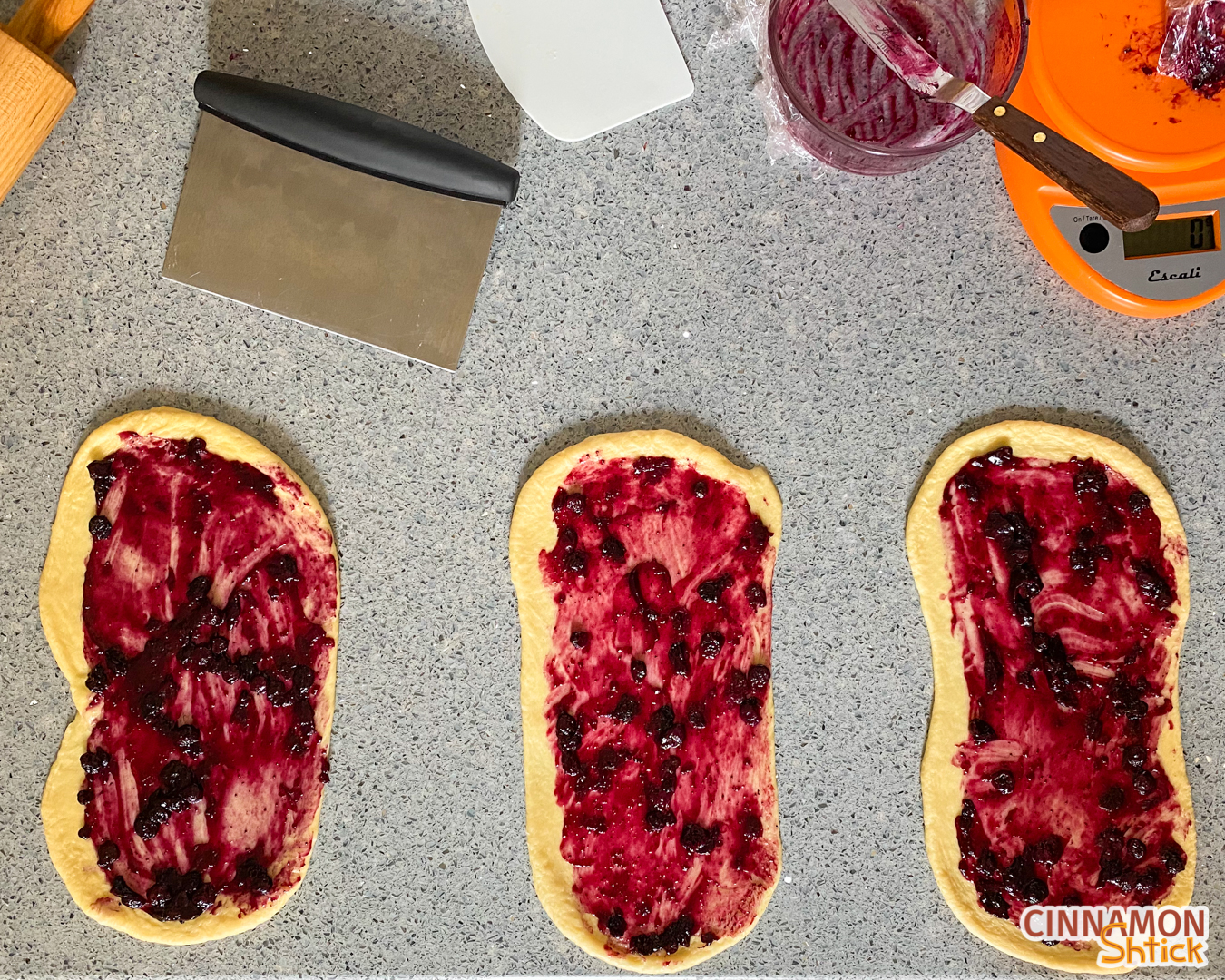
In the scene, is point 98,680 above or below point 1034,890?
above

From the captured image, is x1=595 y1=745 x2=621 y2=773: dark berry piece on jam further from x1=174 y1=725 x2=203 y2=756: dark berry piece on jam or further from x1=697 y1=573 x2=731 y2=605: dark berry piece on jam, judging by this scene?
x1=174 y1=725 x2=203 y2=756: dark berry piece on jam

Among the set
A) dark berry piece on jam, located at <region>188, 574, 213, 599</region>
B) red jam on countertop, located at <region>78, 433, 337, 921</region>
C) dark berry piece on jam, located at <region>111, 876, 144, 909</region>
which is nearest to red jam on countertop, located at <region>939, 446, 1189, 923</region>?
red jam on countertop, located at <region>78, 433, 337, 921</region>

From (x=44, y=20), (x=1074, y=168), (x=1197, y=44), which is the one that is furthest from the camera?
(x=44, y=20)

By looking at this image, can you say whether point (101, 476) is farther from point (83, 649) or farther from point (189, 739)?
point (189, 739)

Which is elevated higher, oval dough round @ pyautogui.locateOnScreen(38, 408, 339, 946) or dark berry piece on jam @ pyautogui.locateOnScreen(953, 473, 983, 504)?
dark berry piece on jam @ pyautogui.locateOnScreen(953, 473, 983, 504)

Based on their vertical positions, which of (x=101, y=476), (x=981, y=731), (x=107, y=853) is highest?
(x=101, y=476)

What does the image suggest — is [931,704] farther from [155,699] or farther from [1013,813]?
[155,699]

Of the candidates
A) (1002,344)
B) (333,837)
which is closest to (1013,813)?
(1002,344)

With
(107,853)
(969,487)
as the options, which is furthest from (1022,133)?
(107,853)
